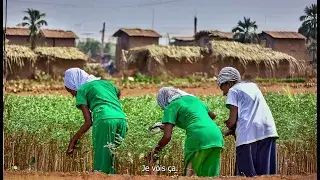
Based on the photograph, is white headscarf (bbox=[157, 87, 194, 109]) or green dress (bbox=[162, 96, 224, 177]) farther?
white headscarf (bbox=[157, 87, 194, 109])

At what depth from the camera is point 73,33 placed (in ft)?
108

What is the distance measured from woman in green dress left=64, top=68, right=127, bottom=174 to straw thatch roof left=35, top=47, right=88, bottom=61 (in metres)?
19.9

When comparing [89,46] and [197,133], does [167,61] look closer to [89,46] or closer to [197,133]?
[197,133]

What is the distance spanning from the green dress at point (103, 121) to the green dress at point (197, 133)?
744 millimetres

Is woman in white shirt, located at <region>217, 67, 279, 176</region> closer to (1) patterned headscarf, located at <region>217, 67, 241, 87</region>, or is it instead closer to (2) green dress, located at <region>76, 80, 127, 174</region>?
(1) patterned headscarf, located at <region>217, 67, 241, 87</region>

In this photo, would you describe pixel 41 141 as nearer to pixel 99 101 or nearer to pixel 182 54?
pixel 99 101

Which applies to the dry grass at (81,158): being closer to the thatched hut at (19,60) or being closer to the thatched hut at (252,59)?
the thatched hut at (19,60)

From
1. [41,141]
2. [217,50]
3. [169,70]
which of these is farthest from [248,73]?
[41,141]

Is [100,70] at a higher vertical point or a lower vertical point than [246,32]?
lower

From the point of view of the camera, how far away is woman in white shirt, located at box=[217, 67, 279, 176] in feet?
15.4

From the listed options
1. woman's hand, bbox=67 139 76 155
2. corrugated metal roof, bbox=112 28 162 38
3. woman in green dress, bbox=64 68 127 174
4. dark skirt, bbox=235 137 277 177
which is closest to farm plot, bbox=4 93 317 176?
woman in green dress, bbox=64 68 127 174

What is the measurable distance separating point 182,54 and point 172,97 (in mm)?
21548

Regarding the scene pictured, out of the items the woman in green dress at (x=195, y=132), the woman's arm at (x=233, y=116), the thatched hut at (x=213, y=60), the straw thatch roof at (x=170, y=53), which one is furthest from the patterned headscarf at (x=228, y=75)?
the straw thatch roof at (x=170, y=53)

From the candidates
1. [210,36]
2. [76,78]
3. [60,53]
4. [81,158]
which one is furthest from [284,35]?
[76,78]
